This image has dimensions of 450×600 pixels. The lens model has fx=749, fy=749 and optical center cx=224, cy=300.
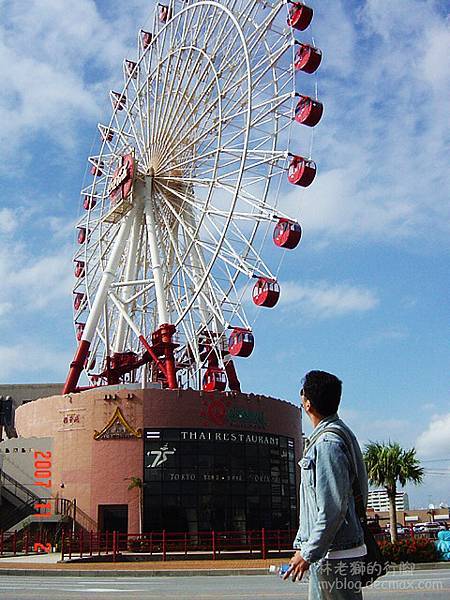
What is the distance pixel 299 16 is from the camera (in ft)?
120

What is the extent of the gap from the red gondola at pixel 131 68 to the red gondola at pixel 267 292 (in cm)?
1900

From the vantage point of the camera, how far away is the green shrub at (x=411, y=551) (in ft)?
73.7

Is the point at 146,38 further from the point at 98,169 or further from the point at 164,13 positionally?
the point at 98,169

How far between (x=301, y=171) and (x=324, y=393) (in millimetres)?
32592

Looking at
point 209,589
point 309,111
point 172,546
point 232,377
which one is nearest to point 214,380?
point 232,377

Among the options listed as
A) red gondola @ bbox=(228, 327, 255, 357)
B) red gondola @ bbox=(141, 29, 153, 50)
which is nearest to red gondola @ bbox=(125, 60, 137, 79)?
red gondola @ bbox=(141, 29, 153, 50)

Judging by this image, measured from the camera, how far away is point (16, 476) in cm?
4188

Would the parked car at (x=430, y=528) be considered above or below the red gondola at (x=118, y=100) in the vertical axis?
below

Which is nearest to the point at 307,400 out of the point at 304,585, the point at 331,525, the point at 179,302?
the point at 331,525

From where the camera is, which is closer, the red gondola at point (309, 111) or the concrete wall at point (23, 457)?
the red gondola at point (309, 111)

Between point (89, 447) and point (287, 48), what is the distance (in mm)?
22455

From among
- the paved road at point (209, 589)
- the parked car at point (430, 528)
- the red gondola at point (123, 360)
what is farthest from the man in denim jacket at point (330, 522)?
the red gondola at point (123, 360)

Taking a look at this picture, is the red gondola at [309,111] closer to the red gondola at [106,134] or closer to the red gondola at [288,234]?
the red gondola at [288,234]

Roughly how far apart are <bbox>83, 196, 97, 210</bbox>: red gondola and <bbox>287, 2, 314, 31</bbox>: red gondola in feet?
65.2
